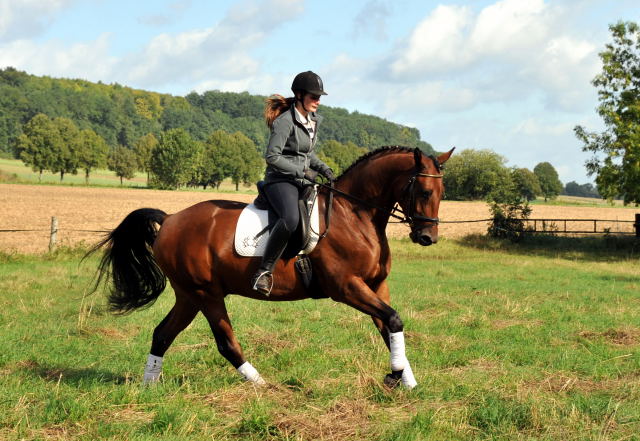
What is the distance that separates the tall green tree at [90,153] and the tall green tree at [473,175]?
63768 mm

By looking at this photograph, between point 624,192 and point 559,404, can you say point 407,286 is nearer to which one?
point 559,404

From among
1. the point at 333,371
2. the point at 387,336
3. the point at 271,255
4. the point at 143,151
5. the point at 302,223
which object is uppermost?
the point at 143,151

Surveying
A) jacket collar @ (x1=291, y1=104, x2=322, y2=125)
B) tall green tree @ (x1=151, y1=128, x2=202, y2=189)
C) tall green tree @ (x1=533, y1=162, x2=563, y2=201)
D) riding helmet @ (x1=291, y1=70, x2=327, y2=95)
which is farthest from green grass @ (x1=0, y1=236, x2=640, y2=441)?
tall green tree @ (x1=533, y1=162, x2=563, y2=201)

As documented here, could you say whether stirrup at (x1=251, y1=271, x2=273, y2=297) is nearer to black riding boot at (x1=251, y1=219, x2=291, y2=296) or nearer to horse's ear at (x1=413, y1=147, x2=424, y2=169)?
black riding boot at (x1=251, y1=219, x2=291, y2=296)

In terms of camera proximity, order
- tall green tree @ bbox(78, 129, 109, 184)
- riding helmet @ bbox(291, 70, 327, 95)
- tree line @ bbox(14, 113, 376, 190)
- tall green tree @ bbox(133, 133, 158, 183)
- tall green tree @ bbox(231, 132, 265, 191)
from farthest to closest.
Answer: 1. tall green tree @ bbox(231, 132, 265, 191)
2. tall green tree @ bbox(133, 133, 158, 183)
3. tall green tree @ bbox(78, 129, 109, 184)
4. tree line @ bbox(14, 113, 376, 190)
5. riding helmet @ bbox(291, 70, 327, 95)

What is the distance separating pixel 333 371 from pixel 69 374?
3.12 m

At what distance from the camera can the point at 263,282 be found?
6504 mm

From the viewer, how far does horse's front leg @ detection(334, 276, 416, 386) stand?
618cm

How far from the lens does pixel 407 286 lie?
52.8 feet

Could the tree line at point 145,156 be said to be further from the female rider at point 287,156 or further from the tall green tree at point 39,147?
the female rider at point 287,156

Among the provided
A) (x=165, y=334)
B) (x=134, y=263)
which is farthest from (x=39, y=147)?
(x=165, y=334)

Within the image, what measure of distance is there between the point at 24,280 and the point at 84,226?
22138mm

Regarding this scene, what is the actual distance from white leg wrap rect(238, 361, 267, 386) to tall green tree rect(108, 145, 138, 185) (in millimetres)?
119876

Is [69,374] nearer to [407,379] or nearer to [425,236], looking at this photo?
[407,379]
